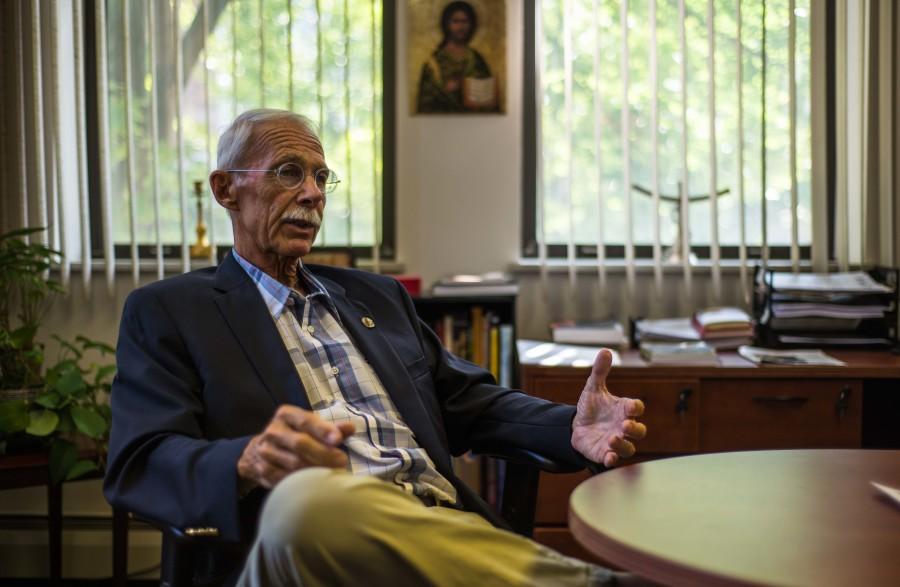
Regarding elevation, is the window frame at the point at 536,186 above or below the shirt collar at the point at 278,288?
above

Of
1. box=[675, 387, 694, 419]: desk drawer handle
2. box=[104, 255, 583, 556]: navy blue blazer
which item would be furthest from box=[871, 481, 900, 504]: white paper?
box=[675, 387, 694, 419]: desk drawer handle

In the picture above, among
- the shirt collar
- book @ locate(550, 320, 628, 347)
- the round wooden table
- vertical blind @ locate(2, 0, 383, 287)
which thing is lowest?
the round wooden table

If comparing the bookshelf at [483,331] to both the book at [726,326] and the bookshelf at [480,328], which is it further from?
the book at [726,326]

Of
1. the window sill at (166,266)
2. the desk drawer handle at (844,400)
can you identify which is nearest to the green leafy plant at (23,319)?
the window sill at (166,266)

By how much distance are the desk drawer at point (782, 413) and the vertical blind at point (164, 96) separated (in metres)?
1.33

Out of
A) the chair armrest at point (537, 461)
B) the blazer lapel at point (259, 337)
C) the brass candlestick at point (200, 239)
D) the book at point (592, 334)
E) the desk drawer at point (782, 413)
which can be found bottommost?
the desk drawer at point (782, 413)

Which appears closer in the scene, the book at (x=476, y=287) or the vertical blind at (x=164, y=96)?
the book at (x=476, y=287)

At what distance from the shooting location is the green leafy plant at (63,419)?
2.73m

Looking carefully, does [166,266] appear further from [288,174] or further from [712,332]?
[712,332]

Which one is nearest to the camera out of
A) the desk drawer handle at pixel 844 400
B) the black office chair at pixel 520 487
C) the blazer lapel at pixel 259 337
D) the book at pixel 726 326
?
the black office chair at pixel 520 487

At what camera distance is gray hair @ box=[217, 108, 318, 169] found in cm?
191

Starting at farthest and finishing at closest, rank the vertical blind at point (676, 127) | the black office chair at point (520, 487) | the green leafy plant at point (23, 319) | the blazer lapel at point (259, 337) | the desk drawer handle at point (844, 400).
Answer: the vertical blind at point (676, 127) < the green leafy plant at point (23, 319) < the desk drawer handle at point (844, 400) < the blazer lapel at point (259, 337) < the black office chair at point (520, 487)

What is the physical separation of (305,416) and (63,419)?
1.83 metres

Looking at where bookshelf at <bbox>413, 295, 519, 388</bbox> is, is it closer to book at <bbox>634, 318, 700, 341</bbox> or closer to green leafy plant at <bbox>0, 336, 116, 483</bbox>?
book at <bbox>634, 318, 700, 341</bbox>
